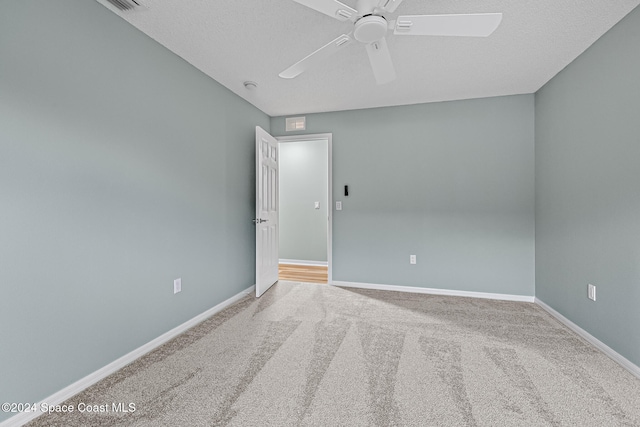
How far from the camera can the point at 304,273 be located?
15.2 feet

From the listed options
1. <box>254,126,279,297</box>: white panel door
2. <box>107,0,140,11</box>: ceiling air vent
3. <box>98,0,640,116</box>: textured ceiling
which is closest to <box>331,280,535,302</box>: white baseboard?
<box>254,126,279,297</box>: white panel door

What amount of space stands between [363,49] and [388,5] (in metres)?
0.91

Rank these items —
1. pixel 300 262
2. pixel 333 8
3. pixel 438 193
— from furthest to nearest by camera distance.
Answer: pixel 300 262
pixel 438 193
pixel 333 8

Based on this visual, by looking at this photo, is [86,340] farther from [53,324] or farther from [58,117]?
[58,117]

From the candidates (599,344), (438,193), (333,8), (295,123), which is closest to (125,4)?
(333,8)

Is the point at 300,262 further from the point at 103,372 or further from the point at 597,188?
the point at 597,188

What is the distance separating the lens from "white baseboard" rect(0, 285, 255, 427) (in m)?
1.44

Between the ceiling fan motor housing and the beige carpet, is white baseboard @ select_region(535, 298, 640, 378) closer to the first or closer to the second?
the beige carpet

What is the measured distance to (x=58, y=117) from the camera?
5.22 feet

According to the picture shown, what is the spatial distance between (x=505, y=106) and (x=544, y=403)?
3064 millimetres

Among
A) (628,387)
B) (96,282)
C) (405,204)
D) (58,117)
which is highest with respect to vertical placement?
(58,117)

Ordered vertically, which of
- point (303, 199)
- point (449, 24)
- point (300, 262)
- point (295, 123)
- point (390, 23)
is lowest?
point (300, 262)

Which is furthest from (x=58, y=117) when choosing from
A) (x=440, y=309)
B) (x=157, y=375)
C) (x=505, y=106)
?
(x=505, y=106)

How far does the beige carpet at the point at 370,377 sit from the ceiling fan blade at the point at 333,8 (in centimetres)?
212
